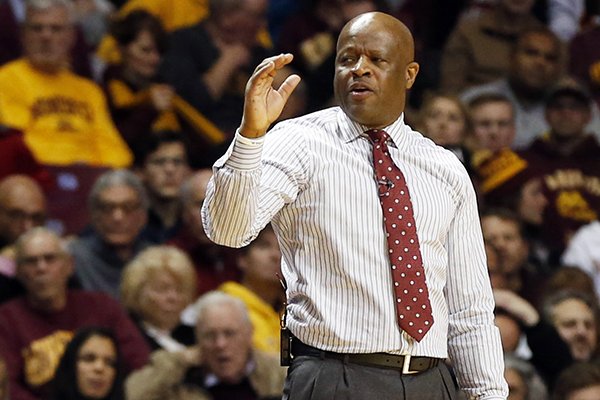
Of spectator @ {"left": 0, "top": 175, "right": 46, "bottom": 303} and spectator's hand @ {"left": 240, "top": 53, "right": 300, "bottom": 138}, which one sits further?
A: spectator @ {"left": 0, "top": 175, "right": 46, "bottom": 303}

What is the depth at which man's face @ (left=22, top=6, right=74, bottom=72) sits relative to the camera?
7461 mm

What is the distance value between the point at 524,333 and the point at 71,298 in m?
2.00

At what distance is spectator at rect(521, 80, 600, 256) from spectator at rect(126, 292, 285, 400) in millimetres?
2305

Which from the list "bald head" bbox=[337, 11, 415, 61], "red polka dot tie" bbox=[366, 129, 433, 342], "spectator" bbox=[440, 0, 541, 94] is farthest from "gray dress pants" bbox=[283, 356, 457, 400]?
"spectator" bbox=[440, 0, 541, 94]

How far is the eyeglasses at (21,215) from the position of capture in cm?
673

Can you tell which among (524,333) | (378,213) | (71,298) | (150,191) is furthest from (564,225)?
(378,213)

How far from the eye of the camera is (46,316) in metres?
6.21

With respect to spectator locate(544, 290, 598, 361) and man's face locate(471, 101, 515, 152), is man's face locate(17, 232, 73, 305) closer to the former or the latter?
spectator locate(544, 290, 598, 361)

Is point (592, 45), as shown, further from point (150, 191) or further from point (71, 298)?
point (71, 298)

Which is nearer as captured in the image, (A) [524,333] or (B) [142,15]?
(A) [524,333]

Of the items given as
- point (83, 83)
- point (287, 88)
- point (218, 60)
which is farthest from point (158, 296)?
point (287, 88)

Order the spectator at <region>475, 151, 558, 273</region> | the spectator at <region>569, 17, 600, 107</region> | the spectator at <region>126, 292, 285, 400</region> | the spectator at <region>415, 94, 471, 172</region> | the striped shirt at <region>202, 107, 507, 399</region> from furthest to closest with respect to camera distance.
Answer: the spectator at <region>569, 17, 600, 107</region> → the spectator at <region>475, 151, 558, 273</region> → the spectator at <region>415, 94, 471, 172</region> → the spectator at <region>126, 292, 285, 400</region> → the striped shirt at <region>202, 107, 507, 399</region>

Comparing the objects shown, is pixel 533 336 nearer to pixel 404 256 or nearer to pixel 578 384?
pixel 578 384

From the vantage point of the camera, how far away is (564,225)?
25.6ft
